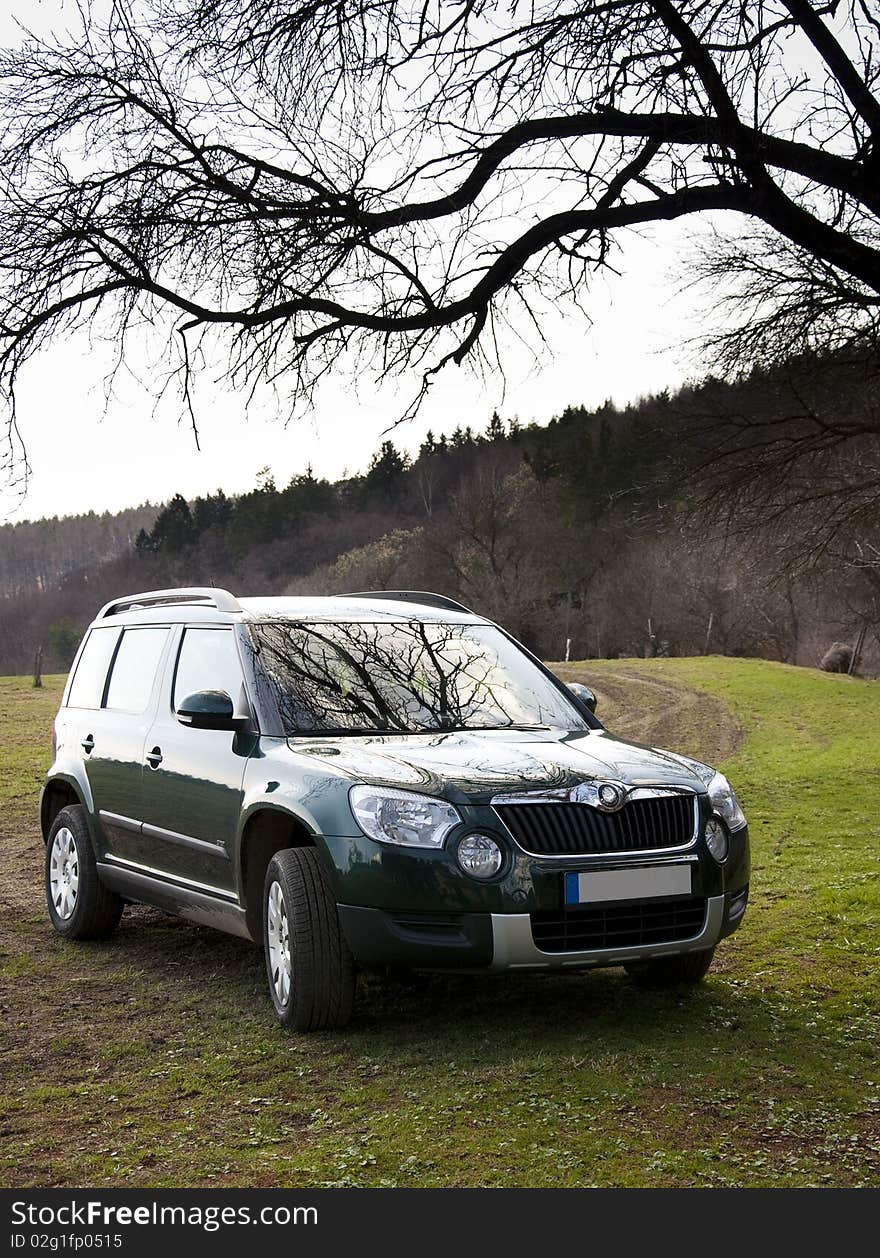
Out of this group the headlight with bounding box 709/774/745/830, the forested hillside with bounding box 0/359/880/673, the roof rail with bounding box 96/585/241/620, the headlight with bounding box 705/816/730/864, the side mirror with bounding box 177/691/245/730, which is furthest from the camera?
the forested hillside with bounding box 0/359/880/673

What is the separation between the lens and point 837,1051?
18.4 feet

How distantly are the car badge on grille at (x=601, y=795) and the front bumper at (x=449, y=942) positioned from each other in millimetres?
529

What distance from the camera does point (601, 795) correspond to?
18.6 feet

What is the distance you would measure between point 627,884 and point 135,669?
355cm

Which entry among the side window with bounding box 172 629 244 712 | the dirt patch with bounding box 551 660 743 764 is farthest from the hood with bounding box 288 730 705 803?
the dirt patch with bounding box 551 660 743 764

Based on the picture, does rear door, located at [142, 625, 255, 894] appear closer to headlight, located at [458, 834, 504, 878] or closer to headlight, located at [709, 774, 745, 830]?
headlight, located at [458, 834, 504, 878]

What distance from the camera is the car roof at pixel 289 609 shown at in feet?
23.5

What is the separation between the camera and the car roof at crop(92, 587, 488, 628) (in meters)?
7.16

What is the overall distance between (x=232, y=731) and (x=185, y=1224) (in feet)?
9.70

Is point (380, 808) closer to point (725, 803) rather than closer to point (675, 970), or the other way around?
point (725, 803)

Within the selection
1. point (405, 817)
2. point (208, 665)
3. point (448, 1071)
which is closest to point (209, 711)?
point (208, 665)

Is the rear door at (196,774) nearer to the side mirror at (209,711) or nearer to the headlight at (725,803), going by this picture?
the side mirror at (209,711)

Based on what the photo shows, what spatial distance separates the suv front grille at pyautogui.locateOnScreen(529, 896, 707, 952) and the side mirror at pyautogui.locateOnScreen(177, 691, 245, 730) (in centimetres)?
180

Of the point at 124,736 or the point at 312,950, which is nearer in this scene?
the point at 312,950
